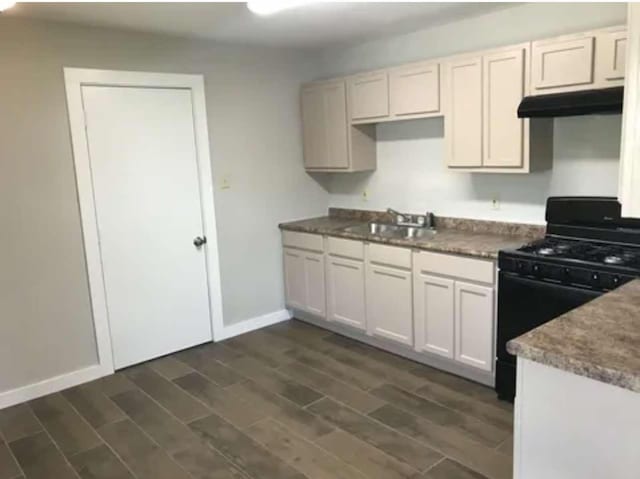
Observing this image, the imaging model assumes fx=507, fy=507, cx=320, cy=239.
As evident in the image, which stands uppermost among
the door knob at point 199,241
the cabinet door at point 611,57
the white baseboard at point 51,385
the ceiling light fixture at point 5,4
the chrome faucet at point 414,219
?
the ceiling light fixture at point 5,4

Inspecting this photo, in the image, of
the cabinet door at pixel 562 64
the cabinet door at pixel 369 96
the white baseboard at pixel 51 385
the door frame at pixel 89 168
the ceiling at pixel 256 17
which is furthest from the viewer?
the cabinet door at pixel 369 96

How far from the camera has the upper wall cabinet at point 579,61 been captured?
2742 millimetres

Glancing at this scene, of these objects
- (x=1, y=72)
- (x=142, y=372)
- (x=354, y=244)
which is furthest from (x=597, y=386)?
(x=1, y=72)

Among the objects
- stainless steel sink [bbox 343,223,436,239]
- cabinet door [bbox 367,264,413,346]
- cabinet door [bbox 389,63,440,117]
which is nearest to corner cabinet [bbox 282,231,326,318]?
stainless steel sink [bbox 343,223,436,239]

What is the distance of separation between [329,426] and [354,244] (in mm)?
1514

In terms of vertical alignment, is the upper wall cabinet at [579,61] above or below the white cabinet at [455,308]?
above

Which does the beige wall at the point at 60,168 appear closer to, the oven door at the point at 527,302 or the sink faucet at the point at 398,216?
the sink faucet at the point at 398,216

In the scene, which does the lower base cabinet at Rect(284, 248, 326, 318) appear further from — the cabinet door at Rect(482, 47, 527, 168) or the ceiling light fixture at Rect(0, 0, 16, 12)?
the ceiling light fixture at Rect(0, 0, 16, 12)

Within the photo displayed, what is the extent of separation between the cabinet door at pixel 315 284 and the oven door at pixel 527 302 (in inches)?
66.7

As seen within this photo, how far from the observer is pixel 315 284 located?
4.47 m

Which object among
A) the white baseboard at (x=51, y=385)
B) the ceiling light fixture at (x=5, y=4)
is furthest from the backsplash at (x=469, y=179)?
the ceiling light fixture at (x=5, y=4)

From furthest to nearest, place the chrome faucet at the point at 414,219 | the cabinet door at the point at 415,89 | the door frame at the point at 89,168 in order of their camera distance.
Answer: the chrome faucet at the point at 414,219, the cabinet door at the point at 415,89, the door frame at the point at 89,168

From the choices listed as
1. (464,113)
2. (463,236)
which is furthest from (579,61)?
(463,236)

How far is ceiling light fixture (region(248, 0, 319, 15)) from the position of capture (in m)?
2.79
